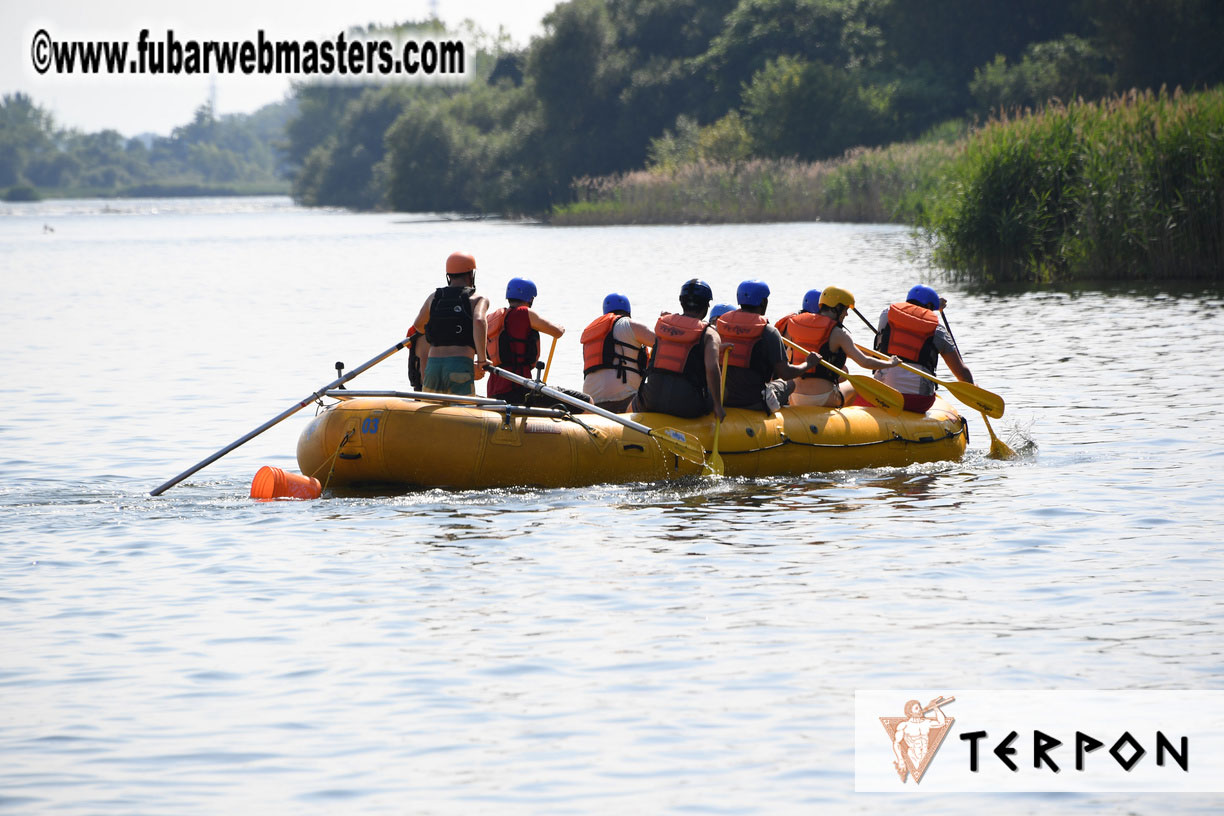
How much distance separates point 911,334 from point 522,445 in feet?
10.9

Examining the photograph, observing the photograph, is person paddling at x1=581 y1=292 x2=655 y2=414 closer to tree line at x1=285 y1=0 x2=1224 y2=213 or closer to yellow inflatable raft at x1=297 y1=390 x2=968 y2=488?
yellow inflatable raft at x1=297 y1=390 x2=968 y2=488

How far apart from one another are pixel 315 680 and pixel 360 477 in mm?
3963

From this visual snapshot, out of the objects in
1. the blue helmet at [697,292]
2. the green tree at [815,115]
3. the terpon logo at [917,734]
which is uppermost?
the green tree at [815,115]

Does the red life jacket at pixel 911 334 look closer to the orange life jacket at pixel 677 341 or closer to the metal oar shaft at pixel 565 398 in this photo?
the orange life jacket at pixel 677 341

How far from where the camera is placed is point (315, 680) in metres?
6.89

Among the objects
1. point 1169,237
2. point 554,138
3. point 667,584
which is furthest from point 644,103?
point 667,584

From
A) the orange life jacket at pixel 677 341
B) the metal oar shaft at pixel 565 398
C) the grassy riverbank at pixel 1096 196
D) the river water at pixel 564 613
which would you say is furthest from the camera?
the grassy riverbank at pixel 1096 196

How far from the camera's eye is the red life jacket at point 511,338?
38.0 ft

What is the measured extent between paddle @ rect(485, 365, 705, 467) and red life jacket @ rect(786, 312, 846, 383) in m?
1.47

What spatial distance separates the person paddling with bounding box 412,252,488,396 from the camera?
1116cm

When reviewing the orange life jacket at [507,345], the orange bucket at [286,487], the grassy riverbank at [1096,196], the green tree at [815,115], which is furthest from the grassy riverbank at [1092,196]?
the green tree at [815,115]

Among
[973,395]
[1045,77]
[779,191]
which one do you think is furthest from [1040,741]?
[1045,77]

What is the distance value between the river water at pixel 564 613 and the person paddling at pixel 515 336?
1117 millimetres

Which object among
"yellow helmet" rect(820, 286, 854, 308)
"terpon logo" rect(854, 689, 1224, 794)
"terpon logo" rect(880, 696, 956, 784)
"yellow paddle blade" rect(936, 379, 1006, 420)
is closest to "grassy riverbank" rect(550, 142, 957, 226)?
"yellow paddle blade" rect(936, 379, 1006, 420)
